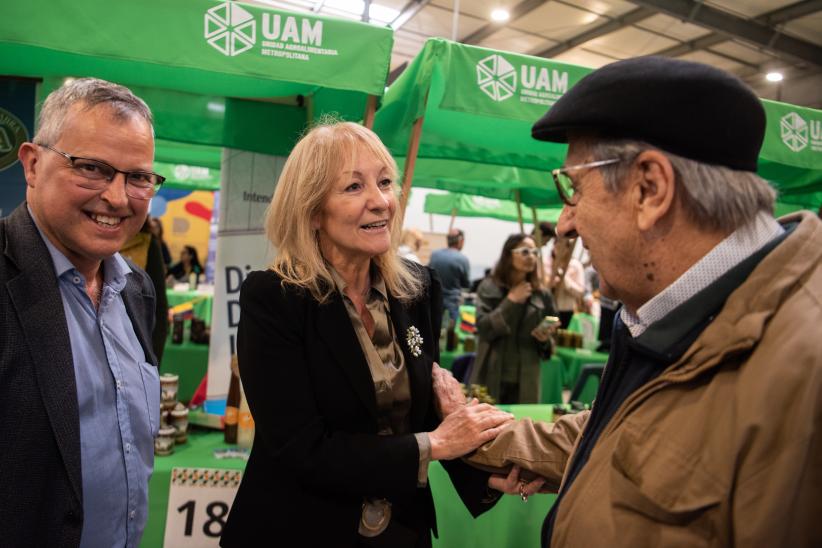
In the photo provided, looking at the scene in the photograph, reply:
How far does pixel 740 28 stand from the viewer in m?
8.22

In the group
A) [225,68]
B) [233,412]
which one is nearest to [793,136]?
[225,68]

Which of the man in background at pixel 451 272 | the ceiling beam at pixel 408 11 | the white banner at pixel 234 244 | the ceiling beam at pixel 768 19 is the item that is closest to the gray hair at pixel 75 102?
the white banner at pixel 234 244

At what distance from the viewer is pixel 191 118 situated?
11.3ft

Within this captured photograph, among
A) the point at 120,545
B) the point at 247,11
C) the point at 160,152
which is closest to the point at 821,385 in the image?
the point at 120,545

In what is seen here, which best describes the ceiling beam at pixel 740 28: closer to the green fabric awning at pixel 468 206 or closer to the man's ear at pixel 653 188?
the green fabric awning at pixel 468 206

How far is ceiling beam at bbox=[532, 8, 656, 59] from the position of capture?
8.25 metres

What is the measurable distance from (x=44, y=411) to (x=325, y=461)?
630 mm

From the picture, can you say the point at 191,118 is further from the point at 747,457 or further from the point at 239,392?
the point at 747,457

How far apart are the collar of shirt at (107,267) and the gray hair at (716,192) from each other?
1.31 m

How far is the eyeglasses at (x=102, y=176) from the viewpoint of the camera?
136cm

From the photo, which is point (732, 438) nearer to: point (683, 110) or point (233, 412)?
point (683, 110)

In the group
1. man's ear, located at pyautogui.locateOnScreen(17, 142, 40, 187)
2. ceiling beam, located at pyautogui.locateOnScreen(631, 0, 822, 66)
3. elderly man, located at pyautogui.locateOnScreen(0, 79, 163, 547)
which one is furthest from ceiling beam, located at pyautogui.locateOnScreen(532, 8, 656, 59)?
man's ear, located at pyautogui.locateOnScreen(17, 142, 40, 187)

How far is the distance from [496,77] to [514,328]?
2.17m

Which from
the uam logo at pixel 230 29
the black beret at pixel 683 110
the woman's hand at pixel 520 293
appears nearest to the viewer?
the black beret at pixel 683 110
